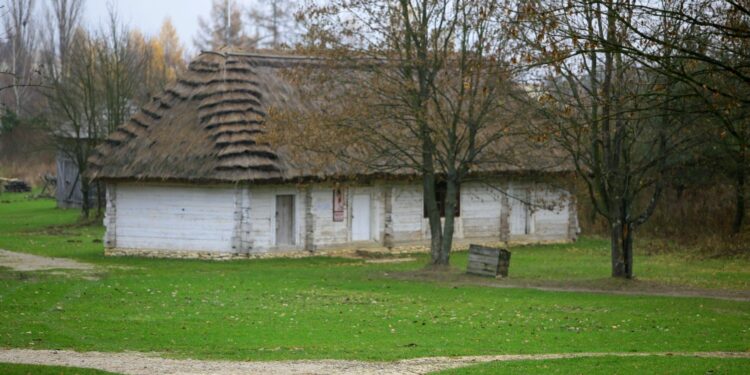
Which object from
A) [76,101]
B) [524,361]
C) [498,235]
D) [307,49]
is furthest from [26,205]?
[524,361]

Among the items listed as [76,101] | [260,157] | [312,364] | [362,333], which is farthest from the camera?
[76,101]

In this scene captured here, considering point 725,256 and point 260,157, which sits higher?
point 260,157

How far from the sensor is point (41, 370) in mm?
12727

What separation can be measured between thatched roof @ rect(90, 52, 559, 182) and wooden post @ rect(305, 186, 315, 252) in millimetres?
1483

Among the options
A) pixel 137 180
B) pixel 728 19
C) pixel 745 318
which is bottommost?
pixel 745 318

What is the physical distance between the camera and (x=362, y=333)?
1794 centimetres

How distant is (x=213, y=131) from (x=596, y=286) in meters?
15.2

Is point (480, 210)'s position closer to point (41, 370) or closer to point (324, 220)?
point (324, 220)

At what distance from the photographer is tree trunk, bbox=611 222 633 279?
2583cm

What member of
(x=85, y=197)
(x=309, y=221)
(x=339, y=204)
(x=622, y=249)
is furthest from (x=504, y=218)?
(x=85, y=197)

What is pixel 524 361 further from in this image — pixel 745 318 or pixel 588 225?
pixel 588 225

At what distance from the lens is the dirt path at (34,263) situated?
30.1m

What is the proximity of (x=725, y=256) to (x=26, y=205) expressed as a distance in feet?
133

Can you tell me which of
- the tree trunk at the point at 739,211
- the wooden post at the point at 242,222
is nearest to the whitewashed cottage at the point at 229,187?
the wooden post at the point at 242,222
